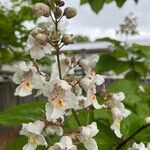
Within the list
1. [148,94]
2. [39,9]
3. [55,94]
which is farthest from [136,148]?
[148,94]

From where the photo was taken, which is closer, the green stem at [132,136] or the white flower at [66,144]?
the white flower at [66,144]

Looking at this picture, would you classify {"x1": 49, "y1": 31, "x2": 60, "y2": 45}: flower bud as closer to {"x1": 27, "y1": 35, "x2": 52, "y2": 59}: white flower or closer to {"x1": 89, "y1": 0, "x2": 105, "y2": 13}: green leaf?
{"x1": 27, "y1": 35, "x2": 52, "y2": 59}: white flower

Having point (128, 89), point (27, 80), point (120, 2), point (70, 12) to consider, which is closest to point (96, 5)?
point (120, 2)

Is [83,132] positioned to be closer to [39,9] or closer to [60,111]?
[60,111]

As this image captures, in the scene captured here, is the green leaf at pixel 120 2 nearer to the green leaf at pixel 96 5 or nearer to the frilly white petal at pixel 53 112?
the green leaf at pixel 96 5

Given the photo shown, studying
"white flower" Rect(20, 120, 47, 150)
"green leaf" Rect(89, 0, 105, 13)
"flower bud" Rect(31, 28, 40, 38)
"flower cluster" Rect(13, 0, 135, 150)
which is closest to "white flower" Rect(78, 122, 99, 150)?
"flower cluster" Rect(13, 0, 135, 150)

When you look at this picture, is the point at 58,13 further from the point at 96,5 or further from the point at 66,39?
the point at 96,5

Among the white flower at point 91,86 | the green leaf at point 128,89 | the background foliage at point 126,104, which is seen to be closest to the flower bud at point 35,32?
the white flower at point 91,86
